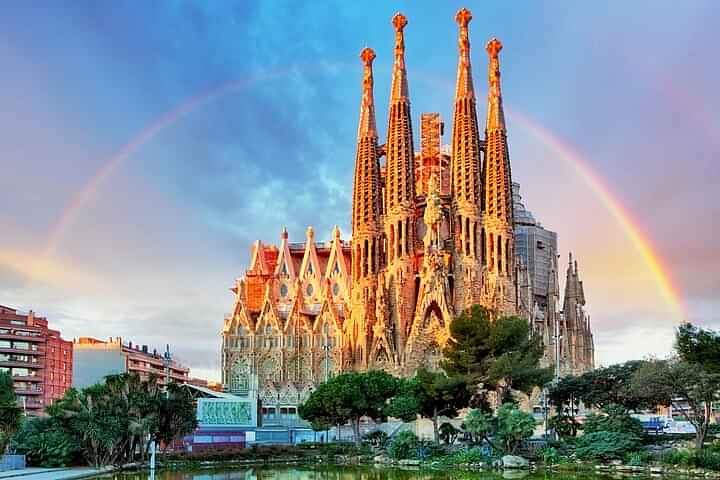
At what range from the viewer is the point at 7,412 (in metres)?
37.0

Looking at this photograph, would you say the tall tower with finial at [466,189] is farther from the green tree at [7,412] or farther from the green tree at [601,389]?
the green tree at [7,412]

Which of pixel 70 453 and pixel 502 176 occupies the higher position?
pixel 502 176

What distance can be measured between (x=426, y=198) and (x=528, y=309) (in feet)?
49.0

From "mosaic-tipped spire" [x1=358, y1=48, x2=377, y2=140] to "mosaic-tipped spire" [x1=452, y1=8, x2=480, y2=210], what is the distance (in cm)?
881

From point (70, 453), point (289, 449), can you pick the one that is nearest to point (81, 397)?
point (70, 453)

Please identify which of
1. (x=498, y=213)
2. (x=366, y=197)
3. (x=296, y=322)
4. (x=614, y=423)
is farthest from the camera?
(x=296, y=322)

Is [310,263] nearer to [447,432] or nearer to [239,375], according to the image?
[239,375]

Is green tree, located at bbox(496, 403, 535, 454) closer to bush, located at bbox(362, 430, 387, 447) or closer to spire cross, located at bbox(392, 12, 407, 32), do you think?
bush, located at bbox(362, 430, 387, 447)

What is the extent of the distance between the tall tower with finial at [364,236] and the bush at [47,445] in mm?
41508

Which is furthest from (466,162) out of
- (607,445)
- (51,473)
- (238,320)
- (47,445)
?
(51,473)

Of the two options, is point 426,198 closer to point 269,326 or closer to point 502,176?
point 502,176

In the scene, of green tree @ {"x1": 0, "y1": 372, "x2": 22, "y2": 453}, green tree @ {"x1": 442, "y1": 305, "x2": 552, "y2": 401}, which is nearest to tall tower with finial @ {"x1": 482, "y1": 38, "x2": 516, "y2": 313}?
green tree @ {"x1": 442, "y1": 305, "x2": 552, "y2": 401}

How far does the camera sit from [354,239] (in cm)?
8981

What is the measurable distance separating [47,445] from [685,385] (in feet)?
109
